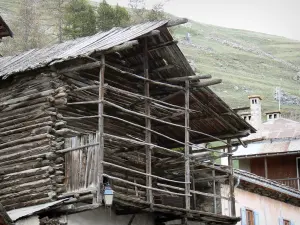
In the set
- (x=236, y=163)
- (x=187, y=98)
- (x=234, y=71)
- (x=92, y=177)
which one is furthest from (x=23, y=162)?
(x=234, y=71)

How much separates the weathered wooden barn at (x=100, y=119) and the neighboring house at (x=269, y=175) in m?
3.57

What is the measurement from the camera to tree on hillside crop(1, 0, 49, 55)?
68250 mm

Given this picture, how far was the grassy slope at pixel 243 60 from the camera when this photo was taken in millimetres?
98062

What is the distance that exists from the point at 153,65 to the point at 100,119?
4.66m

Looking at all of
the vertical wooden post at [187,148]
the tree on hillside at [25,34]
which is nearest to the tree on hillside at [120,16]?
the tree on hillside at [25,34]

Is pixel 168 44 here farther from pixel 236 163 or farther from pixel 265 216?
pixel 236 163

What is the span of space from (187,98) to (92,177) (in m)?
4.83

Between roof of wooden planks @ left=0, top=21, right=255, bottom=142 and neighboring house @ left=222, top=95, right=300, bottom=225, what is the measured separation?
135 centimetres

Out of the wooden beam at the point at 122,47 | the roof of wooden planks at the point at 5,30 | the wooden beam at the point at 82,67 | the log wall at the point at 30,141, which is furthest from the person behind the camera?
the roof of wooden planks at the point at 5,30

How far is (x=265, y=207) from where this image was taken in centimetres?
3422

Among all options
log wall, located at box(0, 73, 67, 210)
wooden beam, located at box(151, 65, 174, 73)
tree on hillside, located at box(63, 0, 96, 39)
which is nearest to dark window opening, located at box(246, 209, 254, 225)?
wooden beam, located at box(151, 65, 174, 73)

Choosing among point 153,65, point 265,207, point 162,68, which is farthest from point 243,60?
point 162,68

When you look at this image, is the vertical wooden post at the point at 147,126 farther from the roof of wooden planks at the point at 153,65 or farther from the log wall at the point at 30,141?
the log wall at the point at 30,141

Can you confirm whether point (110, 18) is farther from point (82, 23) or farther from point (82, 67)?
point (82, 67)
